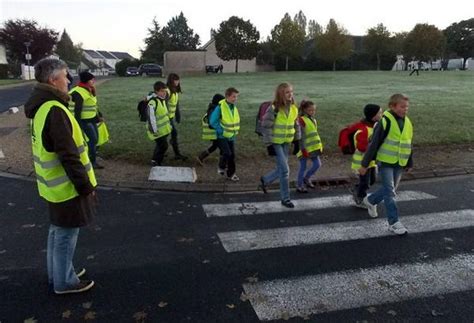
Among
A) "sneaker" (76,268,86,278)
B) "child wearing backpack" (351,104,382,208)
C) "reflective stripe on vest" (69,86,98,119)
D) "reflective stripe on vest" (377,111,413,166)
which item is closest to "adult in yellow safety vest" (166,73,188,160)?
"reflective stripe on vest" (69,86,98,119)

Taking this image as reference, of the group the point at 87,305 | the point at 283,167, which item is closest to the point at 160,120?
the point at 283,167

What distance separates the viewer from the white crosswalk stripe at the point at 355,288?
12.5 ft

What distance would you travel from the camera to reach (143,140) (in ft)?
35.5

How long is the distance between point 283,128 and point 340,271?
103 inches

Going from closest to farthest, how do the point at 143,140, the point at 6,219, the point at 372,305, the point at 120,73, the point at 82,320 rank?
the point at 82,320
the point at 372,305
the point at 6,219
the point at 143,140
the point at 120,73

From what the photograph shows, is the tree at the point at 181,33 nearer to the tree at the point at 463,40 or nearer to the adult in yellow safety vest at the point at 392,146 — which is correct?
the tree at the point at 463,40

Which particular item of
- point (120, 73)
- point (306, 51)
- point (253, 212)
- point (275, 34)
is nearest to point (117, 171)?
point (253, 212)

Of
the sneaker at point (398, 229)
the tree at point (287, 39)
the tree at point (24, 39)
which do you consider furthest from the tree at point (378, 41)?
the sneaker at point (398, 229)

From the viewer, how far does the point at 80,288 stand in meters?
4.00

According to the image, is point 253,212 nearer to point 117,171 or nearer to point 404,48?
point 117,171

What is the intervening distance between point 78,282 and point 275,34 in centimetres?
6397

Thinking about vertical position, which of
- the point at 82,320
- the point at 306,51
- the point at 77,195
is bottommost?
the point at 82,320

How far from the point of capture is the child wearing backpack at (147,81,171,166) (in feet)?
27.1

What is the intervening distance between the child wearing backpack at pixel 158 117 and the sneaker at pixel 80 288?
4552 millimetres
